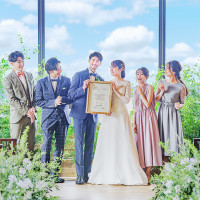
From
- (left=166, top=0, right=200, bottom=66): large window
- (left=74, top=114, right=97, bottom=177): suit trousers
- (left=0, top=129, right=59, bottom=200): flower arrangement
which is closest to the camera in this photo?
(left=0, top=129, right=59, bottom=200): flower arrangement

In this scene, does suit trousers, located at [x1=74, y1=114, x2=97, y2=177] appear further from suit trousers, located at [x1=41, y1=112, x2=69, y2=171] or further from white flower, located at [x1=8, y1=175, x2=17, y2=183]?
white flower, located at [x1=8, y1=175, x2=17, y2=183]

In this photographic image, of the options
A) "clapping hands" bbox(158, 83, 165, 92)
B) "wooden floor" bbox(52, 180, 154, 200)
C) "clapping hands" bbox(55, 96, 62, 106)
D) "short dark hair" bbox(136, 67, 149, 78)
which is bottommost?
"wooden floor" bbox(52, 180, 154, 200)

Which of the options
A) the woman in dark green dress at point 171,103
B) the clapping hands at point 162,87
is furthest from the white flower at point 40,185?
the clapping hands at point 162,87

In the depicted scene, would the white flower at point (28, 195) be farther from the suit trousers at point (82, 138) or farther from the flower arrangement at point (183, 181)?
the suit trousers at point (82, 138)

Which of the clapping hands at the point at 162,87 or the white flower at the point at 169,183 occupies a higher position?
the clapping hands at the point at 162,87

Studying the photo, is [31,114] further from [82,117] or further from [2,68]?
[2,68]

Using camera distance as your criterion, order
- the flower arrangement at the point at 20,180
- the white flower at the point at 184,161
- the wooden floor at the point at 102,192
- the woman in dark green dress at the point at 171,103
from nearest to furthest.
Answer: the flower arrangement at the point at 20,180 → the white flower at the point at 184,161 → the wooden floor at the point at 102,192 → the woman in dark green dress at the point at 171,103

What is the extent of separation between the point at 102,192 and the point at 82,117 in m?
1.02

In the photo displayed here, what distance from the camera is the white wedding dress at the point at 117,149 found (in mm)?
4652

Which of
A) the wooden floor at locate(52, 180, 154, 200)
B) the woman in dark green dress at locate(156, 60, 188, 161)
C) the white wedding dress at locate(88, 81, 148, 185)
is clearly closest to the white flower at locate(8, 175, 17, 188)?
the wooden floor at locate(52, 180, 154, 200)

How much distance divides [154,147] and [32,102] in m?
1.73

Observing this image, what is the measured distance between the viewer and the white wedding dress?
15.3 feet

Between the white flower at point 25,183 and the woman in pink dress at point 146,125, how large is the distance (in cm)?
300

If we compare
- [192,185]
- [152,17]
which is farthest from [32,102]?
[192,185]
